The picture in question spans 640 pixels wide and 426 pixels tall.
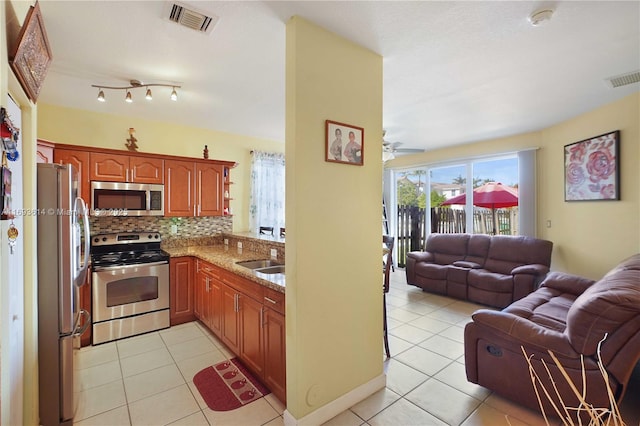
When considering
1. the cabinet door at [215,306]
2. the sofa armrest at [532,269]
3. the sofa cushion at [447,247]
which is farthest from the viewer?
the sofa cushion at [447,247]

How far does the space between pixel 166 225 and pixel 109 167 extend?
1005mm

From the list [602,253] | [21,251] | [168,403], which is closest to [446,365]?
[168,403]

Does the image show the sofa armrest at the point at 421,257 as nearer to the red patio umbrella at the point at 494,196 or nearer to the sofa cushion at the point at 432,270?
the sofa cushion at the point at 432,270

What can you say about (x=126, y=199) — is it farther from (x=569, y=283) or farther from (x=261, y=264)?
(x=569, y=283)

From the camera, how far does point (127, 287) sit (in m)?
3.32

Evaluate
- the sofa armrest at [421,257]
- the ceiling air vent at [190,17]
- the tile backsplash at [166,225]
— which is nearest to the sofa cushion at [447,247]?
the sofa armrest at [421,257]

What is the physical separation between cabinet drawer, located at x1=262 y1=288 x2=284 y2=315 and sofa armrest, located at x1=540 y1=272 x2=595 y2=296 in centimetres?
315

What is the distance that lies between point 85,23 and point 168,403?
2.72 metres

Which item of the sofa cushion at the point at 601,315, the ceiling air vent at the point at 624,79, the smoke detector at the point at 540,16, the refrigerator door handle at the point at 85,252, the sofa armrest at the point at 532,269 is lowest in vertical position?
the sofa armrest at the point at 532,269

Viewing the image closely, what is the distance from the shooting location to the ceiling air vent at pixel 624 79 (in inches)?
109

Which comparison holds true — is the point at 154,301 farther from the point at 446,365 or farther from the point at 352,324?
the point at 446,365

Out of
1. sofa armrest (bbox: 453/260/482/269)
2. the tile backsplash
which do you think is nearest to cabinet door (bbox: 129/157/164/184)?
the tile backsplash

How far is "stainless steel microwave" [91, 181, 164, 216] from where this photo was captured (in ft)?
11.0

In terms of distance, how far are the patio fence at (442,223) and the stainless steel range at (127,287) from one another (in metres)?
4.98
